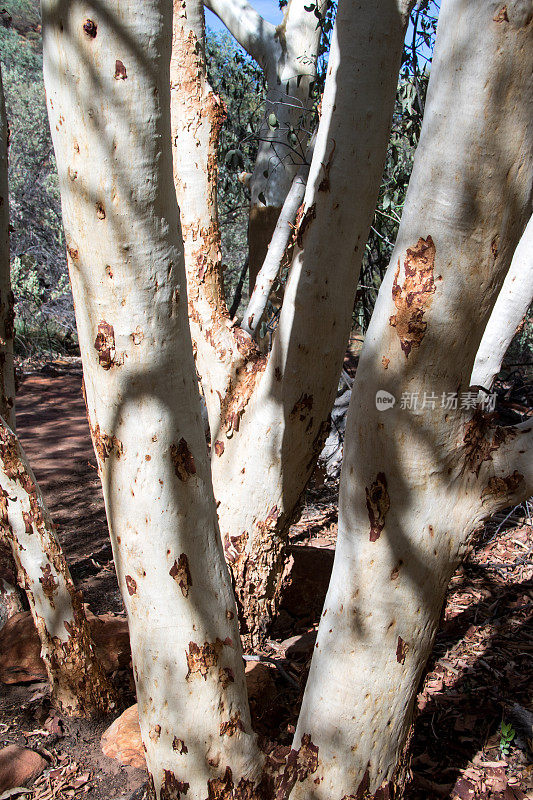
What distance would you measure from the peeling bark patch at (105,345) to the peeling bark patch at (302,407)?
4.46 ft

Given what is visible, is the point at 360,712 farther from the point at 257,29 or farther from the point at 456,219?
the point at 257,29

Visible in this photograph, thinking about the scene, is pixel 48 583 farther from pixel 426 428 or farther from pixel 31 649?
pixel 426 428

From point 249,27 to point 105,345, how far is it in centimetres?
485

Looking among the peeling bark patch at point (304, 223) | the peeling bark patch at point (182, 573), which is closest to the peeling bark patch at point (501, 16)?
the peeling bark patch at point (304, 223)

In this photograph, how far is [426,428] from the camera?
4.93 ft

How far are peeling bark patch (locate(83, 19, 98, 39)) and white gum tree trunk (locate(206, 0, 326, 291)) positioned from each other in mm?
3583

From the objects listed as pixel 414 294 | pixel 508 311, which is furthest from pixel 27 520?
pixel 508 311

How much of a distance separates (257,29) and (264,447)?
4.08m

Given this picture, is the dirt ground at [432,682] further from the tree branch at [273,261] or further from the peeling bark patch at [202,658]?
the tree branch at [273,261]

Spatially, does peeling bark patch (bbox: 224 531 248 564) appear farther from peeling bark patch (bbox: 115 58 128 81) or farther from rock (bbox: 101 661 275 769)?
peeling bark patch (bbox: 115 58 128 81)

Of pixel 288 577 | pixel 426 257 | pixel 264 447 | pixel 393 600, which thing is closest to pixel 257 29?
pixel 264 447

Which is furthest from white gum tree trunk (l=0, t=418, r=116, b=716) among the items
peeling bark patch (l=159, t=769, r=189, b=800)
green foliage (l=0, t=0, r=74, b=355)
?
green foliage (l=0, t=0, r=74, b=355)

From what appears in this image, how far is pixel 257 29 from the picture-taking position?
5.32 m

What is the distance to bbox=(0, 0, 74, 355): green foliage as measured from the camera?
11805mm
